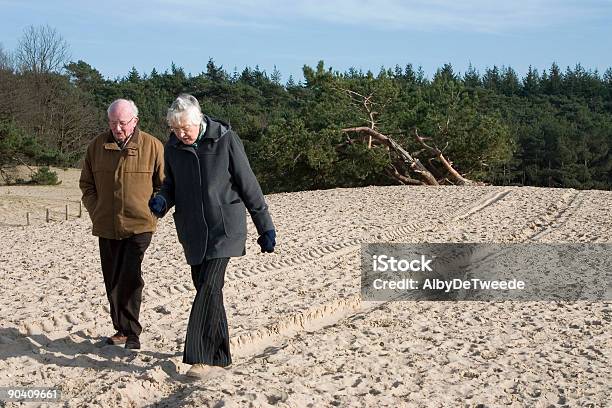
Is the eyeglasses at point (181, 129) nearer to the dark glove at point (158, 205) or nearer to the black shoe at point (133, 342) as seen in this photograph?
the dark glove at point (158, 205)

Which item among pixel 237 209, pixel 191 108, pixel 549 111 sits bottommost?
pixel 237 209

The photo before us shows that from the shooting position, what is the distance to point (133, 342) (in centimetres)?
572

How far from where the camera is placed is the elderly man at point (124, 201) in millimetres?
5578

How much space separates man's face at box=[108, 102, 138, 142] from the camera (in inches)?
217

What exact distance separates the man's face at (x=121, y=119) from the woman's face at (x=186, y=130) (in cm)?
85

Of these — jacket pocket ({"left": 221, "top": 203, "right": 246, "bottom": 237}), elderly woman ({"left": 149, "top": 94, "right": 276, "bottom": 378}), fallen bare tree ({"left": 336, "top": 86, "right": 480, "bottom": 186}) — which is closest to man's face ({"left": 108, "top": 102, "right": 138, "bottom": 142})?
elderly woman ({"left": 149, "top": 94, "right": 276, "bottom": 378})

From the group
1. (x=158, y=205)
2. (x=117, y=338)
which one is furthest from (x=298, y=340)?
(x=158, y=205)

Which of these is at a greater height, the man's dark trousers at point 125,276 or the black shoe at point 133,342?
the man's dark trousers at point 125,276

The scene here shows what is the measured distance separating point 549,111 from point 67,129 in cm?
4501

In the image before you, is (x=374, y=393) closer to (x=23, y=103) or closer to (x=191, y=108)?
(x=191, y=108)

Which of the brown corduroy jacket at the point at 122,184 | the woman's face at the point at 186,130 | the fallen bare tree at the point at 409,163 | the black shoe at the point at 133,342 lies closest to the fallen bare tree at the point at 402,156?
the fallen bare tree at the point at 409,163

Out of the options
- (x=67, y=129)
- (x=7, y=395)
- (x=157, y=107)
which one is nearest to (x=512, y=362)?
(x=7, y=395)

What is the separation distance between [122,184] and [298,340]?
184cm

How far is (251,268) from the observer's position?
9375mm
